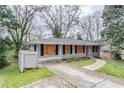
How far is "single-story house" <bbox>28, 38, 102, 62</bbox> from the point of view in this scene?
1080 cm

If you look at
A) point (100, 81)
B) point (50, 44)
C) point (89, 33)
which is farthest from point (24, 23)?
point (100, 81)

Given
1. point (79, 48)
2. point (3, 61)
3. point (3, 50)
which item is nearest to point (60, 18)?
point (79, 48)

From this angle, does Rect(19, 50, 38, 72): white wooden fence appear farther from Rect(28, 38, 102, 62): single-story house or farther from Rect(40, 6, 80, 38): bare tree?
Rect(40, 6, 80, 38): bare tree

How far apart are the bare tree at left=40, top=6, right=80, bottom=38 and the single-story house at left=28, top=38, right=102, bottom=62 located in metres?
2.12

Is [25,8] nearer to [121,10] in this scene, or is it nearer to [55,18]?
[55,18]

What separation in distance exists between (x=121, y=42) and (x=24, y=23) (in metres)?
8.50

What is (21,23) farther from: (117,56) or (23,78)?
(23,78)

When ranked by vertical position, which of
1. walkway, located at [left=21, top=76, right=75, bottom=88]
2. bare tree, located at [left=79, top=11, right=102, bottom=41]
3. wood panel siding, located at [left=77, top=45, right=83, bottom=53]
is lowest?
walkway, located at [left=21, top=76, right=75, bottom=88]

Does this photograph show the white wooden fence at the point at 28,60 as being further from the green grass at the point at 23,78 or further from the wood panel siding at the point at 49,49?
the wood panel siding at the point at 49,49

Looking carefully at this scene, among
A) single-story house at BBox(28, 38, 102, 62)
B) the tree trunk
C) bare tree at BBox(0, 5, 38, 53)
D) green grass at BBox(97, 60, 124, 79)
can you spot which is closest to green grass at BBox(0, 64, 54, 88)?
green grass at BBox(97, 60, 124, 79)

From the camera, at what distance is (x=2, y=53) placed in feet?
35.0

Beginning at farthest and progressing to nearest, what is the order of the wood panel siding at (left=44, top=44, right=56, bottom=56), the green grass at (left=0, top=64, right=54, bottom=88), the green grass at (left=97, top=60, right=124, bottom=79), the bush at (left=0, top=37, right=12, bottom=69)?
the wood panel siding at (left=44, top=44, right=56, bottom=56) < the bush at (left=0, top=37, right=12, bottom=69) < the green grass at (left=97, top=60, right=124, bottom=79) < the green grass at (left=0, top=64, right=54, bottom=88)

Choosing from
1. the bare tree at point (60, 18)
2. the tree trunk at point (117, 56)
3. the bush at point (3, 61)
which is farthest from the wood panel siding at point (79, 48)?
the bush at point (3, 61)

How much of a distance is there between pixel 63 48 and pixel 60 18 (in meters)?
4.58
